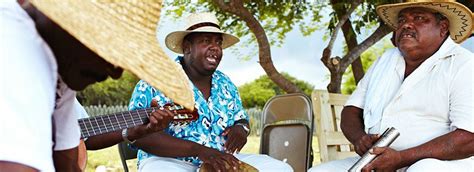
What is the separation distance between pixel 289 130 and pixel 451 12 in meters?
1.51

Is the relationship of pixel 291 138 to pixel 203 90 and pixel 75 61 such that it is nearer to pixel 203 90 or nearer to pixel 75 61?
pixel 203 90

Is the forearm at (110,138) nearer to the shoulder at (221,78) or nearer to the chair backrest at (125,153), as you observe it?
the chair backrest at (125,153)

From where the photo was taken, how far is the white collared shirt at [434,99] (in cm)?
352

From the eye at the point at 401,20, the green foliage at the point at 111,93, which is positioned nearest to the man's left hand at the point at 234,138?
the eye at the point at 401,20

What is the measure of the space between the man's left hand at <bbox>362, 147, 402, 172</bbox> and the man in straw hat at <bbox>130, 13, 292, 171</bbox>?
76 centimetres

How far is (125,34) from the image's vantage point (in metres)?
1.32

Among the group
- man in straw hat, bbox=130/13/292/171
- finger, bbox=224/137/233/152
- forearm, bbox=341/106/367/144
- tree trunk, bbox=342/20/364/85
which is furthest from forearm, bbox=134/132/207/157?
tree trunk, bbox=342/20/364/85

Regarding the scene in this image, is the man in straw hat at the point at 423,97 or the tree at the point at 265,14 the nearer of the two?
the man in straw hat at the point at 423,97

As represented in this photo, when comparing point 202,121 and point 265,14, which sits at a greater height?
point 265,14

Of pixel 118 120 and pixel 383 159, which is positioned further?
pixel 118 120

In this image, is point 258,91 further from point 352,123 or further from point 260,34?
point 352,123

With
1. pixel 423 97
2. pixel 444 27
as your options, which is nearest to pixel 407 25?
pixel 444 27

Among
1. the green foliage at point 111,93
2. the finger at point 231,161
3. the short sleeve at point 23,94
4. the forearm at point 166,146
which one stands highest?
the short sleeve at point 23,94

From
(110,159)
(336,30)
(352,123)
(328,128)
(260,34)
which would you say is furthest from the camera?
(110,159)
